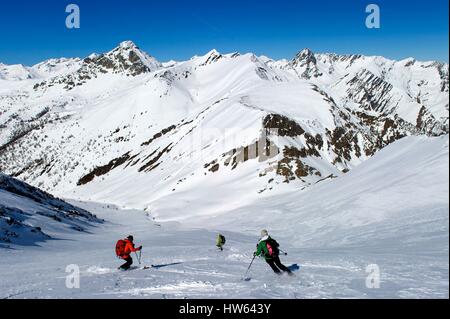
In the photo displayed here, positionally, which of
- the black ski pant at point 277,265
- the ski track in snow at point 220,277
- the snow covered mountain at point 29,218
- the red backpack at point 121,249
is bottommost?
the ski track in snow at point 220,277

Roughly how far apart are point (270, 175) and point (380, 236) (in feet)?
136

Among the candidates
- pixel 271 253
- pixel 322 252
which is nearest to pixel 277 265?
pixel 271 253

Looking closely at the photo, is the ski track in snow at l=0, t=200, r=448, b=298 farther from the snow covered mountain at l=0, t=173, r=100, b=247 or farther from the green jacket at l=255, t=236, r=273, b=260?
the snow covered mountain at l=0, t=173, r=100, b=247

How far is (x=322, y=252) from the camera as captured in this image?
2067 centimetres

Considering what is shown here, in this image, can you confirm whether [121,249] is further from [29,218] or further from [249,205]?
[249,205]

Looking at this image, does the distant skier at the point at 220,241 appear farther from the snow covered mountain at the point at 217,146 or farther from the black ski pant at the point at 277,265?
the snow covered mountain at the point at 217,146

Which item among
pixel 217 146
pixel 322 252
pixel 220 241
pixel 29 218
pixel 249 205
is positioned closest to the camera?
pixel 322 252

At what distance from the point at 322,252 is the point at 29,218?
2219 centimetres

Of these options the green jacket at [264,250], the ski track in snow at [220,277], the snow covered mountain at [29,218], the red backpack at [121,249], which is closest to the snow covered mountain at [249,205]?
the ski track in snow at [220,277]

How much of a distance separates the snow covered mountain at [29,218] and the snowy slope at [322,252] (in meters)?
1.48

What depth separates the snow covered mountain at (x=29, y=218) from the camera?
86.4 feet

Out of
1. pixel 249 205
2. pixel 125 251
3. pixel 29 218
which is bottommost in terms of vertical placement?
pixel 125 251

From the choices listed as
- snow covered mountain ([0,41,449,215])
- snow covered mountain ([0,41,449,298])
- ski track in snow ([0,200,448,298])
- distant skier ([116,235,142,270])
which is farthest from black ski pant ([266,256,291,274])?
snow covered mountain ([0,41,449,215])
